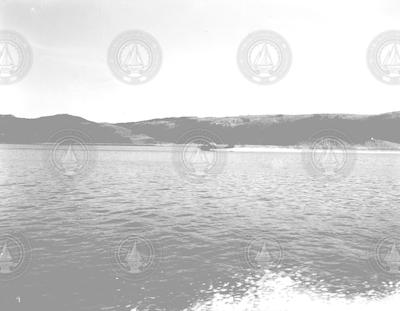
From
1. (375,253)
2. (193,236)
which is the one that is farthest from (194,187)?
(375,253)

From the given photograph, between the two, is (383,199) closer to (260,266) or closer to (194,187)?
(194,187)

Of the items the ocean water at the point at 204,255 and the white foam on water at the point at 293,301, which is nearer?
the white foam on water at the point at 293,301

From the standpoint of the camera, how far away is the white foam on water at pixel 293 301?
17.6 metres

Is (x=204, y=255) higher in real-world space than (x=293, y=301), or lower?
higher

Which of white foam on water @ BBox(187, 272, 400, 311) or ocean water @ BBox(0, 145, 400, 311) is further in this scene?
ocean water @ BBox(0, 145, 400, 311)

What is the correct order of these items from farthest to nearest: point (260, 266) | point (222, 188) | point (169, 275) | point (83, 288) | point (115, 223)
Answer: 1. point (222, 188)
2. point (115, 223)
3. point (260, 266)
4. point (169, 275)
5. point (83, 288)

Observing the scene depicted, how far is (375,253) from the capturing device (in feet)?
82.5

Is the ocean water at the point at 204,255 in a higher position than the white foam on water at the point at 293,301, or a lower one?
higher

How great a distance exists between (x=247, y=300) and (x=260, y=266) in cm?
498

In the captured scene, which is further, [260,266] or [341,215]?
[341,215]

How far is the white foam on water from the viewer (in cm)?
1761

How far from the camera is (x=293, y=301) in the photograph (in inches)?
722

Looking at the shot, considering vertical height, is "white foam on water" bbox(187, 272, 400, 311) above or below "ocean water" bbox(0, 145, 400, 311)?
below

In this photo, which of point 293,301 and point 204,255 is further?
point 204,255
